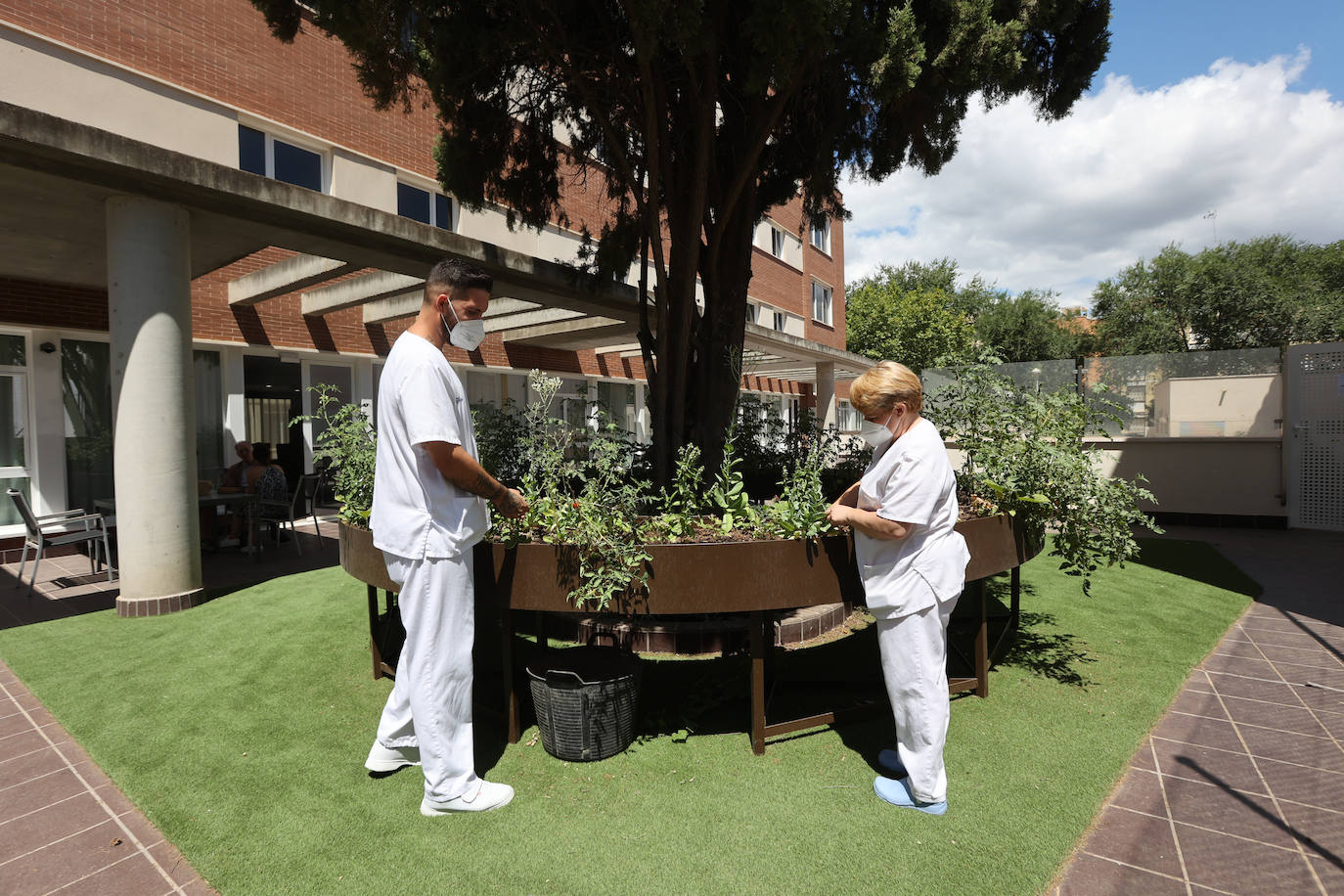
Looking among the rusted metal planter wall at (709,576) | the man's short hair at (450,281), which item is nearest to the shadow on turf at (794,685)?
the rusted metal planter wall at (709,576)

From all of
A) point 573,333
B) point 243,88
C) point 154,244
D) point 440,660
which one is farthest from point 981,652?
point 243,88

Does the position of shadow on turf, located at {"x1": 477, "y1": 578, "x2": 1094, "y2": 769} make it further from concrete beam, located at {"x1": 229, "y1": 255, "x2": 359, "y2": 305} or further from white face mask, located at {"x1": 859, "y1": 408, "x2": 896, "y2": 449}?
concrete beam, located at {"x1": 229, "y1": 255, "x2": 359, "y2": 305}

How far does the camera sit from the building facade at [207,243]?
554cm

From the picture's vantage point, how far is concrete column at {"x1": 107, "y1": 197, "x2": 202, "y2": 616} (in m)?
5.53

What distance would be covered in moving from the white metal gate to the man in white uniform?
1235cm

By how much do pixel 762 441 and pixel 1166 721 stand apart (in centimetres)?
449

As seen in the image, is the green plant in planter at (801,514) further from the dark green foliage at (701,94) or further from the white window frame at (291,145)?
the white window frame at (291,145)

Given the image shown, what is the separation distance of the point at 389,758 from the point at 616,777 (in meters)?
1.00

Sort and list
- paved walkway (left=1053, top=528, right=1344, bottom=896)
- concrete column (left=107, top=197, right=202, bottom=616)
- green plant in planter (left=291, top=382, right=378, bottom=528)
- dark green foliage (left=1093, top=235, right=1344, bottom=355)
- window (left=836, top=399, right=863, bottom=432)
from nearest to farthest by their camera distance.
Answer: paved walkway (left=1053, top=528, right=1344, bottom=896)
green plant in planter (left=291, top=382, right=378, bottom=528)
concrete column (left=107, top=197, right=202, bottom=616)
window (left=836, top=399, right=863, bottom=432)
dark green foliage (left=1093, top=235, right=1344, bottom=355)

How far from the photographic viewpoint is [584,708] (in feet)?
10.1

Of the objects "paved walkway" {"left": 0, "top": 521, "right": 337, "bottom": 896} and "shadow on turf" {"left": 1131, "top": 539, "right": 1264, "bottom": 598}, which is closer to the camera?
"paved walkway" {"left": 0, "top": 521, "right": 337, "bottom": 896}

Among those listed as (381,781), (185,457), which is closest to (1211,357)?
(381,781)

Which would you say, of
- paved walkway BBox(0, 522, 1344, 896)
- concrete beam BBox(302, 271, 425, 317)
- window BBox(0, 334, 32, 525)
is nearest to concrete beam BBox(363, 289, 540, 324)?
concrete beam BBox(302, 271, 425, 317)

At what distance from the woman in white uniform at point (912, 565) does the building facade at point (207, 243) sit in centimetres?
305
